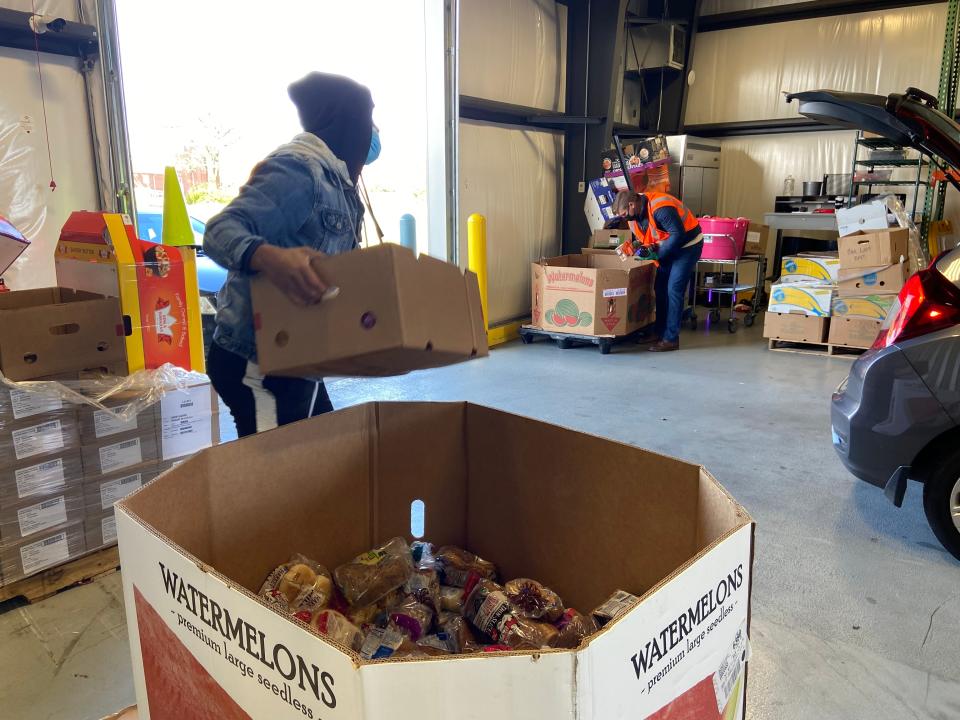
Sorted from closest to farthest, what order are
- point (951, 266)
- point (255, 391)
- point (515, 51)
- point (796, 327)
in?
point (255, 391), point (951, 266), point (796, 327), point (515, 51)

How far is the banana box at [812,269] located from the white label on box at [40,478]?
5.24m

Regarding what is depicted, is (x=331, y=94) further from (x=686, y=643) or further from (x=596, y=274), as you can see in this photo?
(x=596, y=274)

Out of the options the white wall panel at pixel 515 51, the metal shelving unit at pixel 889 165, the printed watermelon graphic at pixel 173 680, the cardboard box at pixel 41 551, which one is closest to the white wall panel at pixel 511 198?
the white wall panel at pixel 515 51

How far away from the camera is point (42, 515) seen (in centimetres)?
Result: 220

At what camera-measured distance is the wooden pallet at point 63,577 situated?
217 centimetres

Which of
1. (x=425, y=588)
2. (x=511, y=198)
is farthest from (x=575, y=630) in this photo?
(x=511, y=198)

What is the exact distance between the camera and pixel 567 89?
7.24 metres

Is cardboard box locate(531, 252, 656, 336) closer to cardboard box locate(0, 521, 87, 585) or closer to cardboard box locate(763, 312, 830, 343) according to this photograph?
cardboard box locate(763, 312, 830, 343)

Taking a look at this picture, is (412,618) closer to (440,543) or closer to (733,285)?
(440,543)

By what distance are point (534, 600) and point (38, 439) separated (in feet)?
5.60

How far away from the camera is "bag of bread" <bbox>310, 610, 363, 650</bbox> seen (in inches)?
45.8

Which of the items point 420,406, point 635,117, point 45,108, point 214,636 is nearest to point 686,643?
point 214,636

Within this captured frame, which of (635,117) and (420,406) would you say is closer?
(420,406)

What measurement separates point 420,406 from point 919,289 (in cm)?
186
